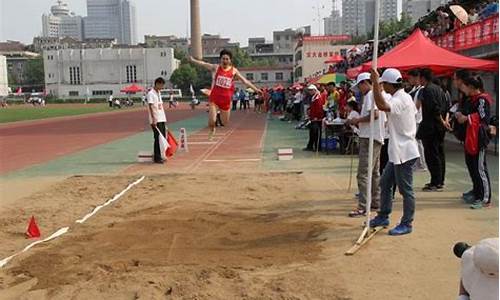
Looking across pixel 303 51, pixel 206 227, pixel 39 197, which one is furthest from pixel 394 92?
pixel 303 51

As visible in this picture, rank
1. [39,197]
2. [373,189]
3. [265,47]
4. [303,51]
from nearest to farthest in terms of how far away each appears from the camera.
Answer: [373,189] → [39,197] → [303,51] → [265,47]

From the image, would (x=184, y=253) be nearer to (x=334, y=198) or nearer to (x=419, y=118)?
(x=334, y=198)

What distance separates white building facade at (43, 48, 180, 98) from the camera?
374ft

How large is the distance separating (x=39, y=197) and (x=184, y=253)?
4.33m

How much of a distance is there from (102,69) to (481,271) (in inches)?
4674

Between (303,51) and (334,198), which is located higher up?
(303,51)

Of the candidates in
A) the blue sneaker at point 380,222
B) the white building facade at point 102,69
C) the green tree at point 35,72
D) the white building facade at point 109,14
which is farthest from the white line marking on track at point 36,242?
the green tree at point 35,72

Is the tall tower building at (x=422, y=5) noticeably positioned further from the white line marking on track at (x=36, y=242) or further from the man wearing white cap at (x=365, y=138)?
the white line marking on track at (x=36, y=242)

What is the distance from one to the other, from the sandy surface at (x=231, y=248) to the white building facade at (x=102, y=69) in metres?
107

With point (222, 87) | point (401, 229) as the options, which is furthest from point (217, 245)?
point (222, 87)

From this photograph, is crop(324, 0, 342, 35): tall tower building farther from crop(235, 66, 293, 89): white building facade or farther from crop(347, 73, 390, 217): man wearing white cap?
crop(235, 66, 293, 89): white building facade

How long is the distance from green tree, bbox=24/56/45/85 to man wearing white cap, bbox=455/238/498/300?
137 metres

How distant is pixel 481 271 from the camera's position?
2473mm

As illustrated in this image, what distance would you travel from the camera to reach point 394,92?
20.5 feet
